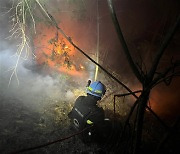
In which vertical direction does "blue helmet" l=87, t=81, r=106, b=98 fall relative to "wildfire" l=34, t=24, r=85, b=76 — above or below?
below

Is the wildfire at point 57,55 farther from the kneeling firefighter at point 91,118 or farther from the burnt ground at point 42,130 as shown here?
the kneeling firefighter at point 91,118

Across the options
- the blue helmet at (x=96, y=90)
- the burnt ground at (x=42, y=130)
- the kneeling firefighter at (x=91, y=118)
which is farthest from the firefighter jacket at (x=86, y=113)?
the burnt ground at (x=42, y=130)

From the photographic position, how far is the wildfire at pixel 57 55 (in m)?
14.3

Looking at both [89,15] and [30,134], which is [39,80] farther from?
[89,15]

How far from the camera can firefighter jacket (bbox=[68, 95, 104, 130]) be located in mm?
5963

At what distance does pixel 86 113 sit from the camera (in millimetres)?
6023

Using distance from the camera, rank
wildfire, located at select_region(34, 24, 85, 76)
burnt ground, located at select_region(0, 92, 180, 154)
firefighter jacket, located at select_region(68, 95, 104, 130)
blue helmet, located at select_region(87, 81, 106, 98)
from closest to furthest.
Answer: firefighter jacket, located at select_region(68, 95, 104, 130) < blue helmet, located at select_region(87, 81, 106, 98) < burnt ground, located at select_region(0, 92, 180, 154) < wildfire, located at select_region(34, 24, 85, 76)

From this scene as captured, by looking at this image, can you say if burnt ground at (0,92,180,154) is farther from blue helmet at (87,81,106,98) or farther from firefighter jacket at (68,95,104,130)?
blue helmet at (87,81,106,98)

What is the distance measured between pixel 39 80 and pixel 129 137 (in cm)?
938

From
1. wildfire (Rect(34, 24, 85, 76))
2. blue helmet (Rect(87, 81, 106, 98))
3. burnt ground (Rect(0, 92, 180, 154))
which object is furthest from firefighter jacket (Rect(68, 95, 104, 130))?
wildfire (Rect(34, 24, 85, 76))

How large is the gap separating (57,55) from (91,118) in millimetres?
9234

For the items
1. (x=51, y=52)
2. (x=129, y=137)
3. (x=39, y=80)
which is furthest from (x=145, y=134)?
(x=51, y=52)

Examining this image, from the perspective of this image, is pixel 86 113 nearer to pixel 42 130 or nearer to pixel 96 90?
pixel 96 90

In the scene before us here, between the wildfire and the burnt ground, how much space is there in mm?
4752
